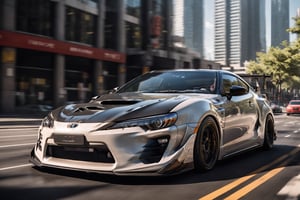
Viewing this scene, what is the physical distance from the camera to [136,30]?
39906 mm

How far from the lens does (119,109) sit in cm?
455

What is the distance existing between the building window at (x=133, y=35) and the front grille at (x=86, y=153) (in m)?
34.4

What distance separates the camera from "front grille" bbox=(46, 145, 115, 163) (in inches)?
170

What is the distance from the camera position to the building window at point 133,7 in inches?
1519

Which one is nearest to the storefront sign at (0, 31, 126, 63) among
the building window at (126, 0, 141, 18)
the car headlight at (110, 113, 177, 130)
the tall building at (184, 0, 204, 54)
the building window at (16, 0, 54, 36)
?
the building window at (16, 0, 54, 36)

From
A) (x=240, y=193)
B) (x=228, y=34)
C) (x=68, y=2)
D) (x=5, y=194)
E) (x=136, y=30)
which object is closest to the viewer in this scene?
(x=5, y=194)

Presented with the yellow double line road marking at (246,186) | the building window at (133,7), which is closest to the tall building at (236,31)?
the building window at (133,7)

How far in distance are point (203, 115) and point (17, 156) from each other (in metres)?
3.12

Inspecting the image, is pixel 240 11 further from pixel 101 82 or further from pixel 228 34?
pixel 101 82

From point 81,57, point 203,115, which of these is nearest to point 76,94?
point 81,57

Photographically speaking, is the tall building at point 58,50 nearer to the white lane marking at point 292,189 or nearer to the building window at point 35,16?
the building window at point 35,16

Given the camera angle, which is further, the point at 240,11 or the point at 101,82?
the point at 240,11

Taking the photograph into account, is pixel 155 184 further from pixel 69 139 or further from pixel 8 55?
pixel 8 55

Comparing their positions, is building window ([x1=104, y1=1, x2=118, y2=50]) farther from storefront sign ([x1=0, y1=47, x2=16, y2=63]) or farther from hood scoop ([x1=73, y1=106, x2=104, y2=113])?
hood scoop ([x1=73, y1=106, x2=104, y2=113])
